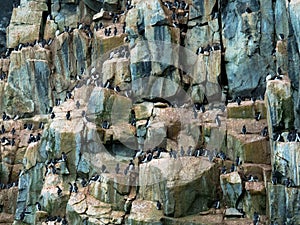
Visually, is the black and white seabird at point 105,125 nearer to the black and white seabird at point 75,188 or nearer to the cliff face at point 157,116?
the cliff face at point 157,116

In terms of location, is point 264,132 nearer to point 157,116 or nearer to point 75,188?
point 157,116

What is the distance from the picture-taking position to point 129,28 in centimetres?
3797

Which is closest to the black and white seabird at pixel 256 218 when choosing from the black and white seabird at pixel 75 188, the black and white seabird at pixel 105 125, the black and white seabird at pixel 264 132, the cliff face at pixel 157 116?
the cliff face at pixel 157 116

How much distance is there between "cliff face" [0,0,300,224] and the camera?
2905 centimetres

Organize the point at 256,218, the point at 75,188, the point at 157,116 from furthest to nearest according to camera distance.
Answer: the point at 157,116
the point at 75,188
the point at 256,218

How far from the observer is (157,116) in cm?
3459

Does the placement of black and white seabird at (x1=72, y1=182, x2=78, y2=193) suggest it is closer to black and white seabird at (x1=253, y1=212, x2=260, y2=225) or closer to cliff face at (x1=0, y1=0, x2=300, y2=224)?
cliff face at (x1=0, y1=0, x2=300, y2=224)

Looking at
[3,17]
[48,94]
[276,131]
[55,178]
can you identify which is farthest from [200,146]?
[3,17]

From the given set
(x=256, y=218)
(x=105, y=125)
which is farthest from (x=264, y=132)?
(x=105, y=125)

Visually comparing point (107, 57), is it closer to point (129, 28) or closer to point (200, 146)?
point (129, 28)

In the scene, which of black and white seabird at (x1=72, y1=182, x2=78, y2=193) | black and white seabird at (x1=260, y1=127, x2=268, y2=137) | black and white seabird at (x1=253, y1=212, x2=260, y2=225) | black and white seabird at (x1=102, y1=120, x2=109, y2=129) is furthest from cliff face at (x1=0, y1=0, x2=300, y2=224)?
black and white seabird at (x1=253, y1=212, x2=260, y2=225)

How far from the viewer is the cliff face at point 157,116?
29.0 m

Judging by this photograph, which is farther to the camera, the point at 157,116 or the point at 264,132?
the point at 157,116

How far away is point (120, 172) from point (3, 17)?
2867 centimetres
